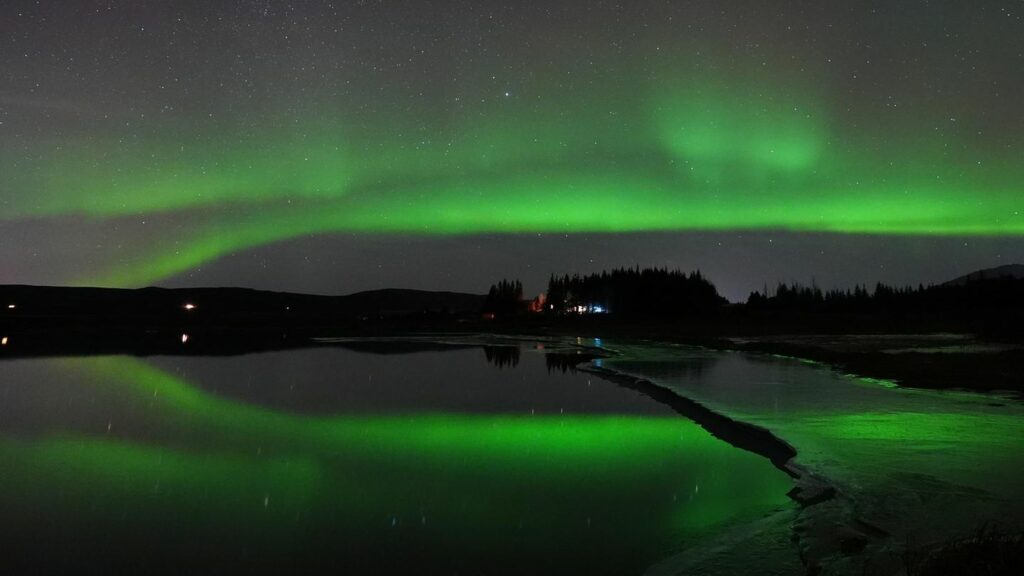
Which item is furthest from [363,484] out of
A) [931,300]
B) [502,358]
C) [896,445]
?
[931,300]

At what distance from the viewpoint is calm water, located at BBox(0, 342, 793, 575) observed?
901 cm

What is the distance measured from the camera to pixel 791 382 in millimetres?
27828

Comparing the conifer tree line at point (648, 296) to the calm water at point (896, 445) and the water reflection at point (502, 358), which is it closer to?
the water reflection at point (502, 358)

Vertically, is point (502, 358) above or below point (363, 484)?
above

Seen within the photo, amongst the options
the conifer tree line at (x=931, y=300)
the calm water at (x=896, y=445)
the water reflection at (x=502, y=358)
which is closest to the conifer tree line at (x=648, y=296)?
the conifer tree line at (x=931, y=300)

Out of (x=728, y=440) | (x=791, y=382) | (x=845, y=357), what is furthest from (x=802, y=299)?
(x=728, y=440)

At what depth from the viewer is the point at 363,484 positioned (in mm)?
12555

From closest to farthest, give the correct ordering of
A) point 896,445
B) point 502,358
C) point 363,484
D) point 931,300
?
point 363,484
point 896,445
point 502,358
point 931,300

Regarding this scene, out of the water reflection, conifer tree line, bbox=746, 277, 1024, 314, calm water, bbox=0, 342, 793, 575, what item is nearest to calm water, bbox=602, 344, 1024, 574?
calm water, bbox=0, 342, 793, 575

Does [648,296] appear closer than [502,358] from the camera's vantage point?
No

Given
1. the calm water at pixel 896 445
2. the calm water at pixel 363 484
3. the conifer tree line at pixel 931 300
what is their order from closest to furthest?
the calm water at pixel 363 484, the calm water at pixel 896 445, the conifer tree line at pixel 931 300

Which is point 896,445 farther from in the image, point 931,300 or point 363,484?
point 931,300

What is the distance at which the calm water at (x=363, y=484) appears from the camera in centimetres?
901

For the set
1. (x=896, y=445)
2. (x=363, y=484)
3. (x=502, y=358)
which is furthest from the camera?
(x=502, y=358)
